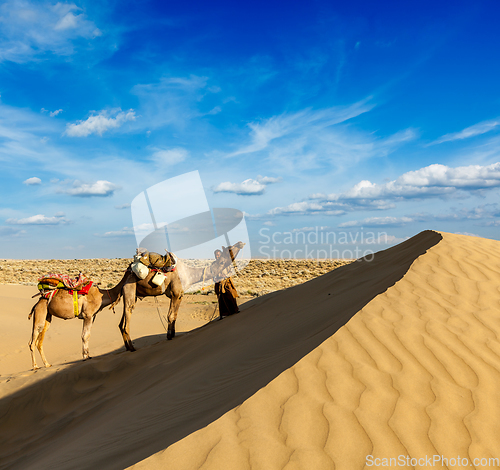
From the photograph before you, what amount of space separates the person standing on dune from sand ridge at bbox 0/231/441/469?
1.10 meters

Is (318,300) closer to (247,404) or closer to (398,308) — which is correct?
(398,308)

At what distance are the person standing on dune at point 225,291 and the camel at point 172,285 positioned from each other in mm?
143

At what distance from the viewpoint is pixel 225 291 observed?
9.73 meters

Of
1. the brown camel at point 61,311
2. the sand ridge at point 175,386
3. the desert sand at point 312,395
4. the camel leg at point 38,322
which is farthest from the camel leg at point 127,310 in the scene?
the camel leg at point 38,322

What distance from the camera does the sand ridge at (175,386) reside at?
2.88 meters

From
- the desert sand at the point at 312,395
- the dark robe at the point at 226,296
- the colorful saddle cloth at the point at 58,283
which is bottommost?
the dark robe at the point at 226,296

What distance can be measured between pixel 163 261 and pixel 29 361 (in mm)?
5442

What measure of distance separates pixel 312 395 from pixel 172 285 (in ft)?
22.5

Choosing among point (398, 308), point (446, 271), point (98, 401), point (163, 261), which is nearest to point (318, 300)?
point (446, 271)

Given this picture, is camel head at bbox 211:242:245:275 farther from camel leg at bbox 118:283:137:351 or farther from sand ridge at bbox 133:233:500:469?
sand ridge at bbox 133:233:500:469

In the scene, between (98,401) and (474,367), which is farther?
(98,401)

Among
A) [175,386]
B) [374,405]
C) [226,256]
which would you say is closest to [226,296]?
[226,256]

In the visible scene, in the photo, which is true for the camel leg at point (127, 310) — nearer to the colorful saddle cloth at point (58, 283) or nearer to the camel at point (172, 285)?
the camel at point (172, 285)

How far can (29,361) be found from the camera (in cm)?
1011
